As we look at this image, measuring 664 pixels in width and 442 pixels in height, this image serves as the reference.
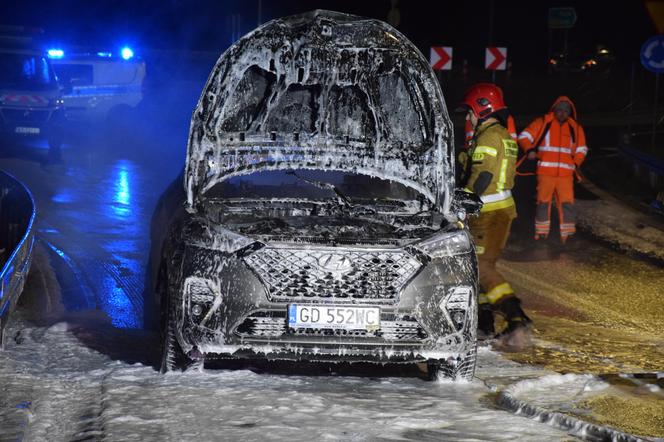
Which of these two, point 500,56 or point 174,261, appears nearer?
point 174,261

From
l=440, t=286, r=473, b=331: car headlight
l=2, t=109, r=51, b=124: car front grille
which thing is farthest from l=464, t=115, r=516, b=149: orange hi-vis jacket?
l=2, t=109, r=51, b=124: car front grille

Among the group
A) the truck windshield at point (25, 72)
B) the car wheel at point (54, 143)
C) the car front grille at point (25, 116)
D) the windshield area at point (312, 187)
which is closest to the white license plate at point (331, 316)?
the windshield area at point (312, 187)

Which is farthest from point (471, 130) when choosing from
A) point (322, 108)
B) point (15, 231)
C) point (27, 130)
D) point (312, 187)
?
point (27, 130)

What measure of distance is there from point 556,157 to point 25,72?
44.8 ft

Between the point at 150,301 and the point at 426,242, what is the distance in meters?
3.42

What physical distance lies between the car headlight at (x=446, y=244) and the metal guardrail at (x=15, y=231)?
2792 millimetres

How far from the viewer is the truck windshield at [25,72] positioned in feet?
74.6

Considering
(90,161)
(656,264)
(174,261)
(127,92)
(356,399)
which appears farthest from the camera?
(127,92)

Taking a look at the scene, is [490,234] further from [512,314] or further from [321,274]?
[321,274]

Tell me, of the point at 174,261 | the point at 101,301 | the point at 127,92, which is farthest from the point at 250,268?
the point at 127,92

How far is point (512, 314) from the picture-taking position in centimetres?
798

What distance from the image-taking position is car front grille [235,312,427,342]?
6004mm

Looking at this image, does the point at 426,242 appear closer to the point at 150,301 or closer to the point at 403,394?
the point at 403,394

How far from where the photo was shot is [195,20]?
5328 cm
